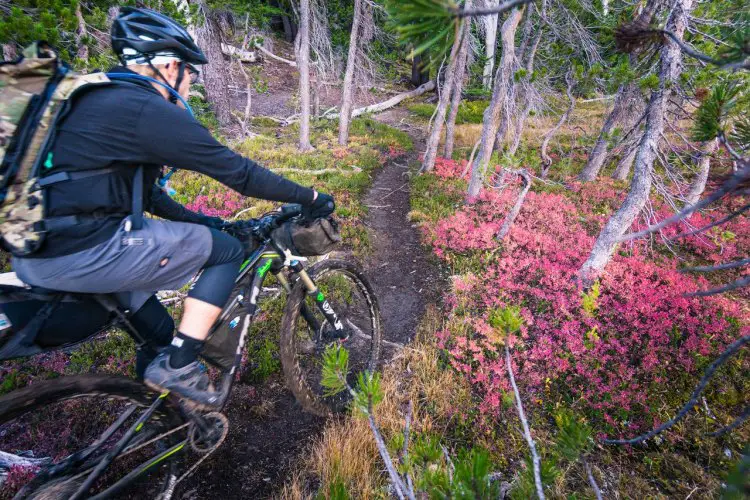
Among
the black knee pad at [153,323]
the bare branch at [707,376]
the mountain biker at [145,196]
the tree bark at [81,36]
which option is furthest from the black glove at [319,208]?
the tree bark at [81,36]

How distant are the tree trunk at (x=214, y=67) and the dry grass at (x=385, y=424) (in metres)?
12.1

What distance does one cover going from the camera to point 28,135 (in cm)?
173

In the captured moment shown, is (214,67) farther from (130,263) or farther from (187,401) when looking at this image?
(187,401)

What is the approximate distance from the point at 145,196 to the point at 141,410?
5.26 ft

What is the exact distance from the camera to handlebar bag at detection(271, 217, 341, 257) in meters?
3.01

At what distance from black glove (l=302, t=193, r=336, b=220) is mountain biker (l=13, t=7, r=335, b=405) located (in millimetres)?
76

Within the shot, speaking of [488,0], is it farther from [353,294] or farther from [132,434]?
[132,434]

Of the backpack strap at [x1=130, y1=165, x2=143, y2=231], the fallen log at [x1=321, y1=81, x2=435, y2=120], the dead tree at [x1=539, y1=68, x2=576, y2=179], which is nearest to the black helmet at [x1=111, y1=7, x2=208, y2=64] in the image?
the backpack strap at [x1=130, y1=165, x2=143, y2=231]

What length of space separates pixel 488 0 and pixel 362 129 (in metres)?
8.76

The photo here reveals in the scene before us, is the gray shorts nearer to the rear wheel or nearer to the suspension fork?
the rear wheel

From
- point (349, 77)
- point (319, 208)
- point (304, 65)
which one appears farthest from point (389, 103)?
point (319, 208)

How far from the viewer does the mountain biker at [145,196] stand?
189 centimetres

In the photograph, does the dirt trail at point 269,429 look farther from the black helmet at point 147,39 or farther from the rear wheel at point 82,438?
the black helmet at point 147,39

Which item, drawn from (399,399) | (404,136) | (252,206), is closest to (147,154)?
(399,399)
